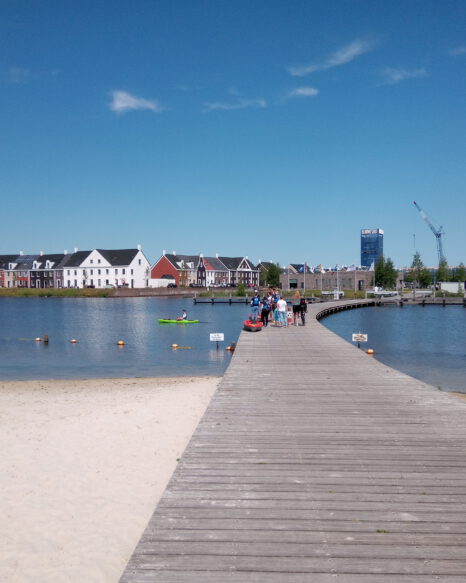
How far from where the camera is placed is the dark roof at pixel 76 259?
433 feet

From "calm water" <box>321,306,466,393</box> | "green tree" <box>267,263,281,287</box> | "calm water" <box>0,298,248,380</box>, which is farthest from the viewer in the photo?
"green tree" <box>267,263,281,287</box>

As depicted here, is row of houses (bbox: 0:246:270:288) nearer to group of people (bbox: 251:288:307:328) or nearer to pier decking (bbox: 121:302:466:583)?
group of people (bbox: 251:288:307:328)

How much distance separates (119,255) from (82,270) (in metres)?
10.5

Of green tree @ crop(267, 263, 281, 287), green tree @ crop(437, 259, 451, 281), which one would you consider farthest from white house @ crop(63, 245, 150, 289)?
green tree @ crop(437, 259, 451, 281)

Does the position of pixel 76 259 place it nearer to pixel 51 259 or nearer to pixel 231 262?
pixel 51 259

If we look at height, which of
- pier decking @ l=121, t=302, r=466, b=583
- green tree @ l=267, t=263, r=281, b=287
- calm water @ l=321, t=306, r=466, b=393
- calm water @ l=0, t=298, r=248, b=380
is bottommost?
calm water @ l=321, t=306, r=466, b=393

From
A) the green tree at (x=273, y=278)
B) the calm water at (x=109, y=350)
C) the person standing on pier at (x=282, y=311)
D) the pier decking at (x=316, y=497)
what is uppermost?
the green tree at (x=273, y=278)

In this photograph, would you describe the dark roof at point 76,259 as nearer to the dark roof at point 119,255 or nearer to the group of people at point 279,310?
the dark roof at point 119,255

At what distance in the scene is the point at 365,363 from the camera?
1803 centimetres

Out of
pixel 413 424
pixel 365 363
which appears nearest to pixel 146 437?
pixel 413 424

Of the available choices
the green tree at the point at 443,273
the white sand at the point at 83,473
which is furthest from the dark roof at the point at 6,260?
the white sand at the point at 83,473

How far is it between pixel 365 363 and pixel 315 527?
1288 cm

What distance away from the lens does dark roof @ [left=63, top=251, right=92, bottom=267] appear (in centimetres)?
13184

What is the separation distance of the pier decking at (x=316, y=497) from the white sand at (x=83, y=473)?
6.05ft
